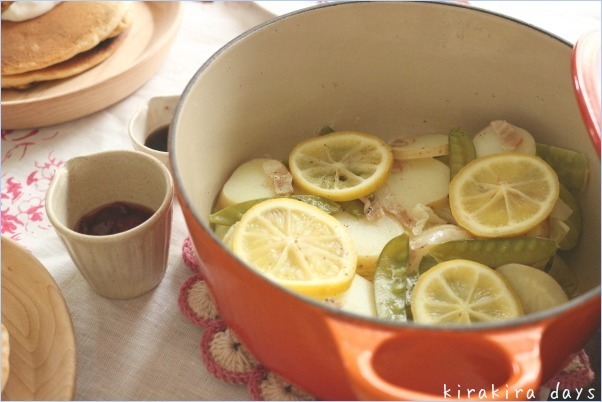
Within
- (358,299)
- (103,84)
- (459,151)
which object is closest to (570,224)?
(459,151)

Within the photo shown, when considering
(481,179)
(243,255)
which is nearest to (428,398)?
(243,255)

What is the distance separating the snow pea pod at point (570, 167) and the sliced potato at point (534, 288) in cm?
18

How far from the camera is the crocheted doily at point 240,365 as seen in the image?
85 cm

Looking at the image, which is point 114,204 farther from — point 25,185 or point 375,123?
point 375,123

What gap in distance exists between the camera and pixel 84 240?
88 centimetres

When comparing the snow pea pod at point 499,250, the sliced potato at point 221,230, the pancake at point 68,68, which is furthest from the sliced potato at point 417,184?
the pancake at point 68,68

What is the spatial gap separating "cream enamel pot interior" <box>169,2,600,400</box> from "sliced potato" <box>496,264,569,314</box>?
3.3 inches

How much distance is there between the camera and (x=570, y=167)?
100cm

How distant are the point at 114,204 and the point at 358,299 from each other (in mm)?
413

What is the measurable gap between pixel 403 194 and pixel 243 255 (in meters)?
0.33

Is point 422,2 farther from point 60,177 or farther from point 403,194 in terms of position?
point 60,177

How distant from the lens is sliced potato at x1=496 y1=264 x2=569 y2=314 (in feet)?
2.80

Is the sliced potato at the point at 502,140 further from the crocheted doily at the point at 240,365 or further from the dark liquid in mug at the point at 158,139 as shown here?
the dark liquid in mug at the point at 158,139

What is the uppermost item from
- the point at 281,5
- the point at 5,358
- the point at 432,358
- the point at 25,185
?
the point at 432,358
